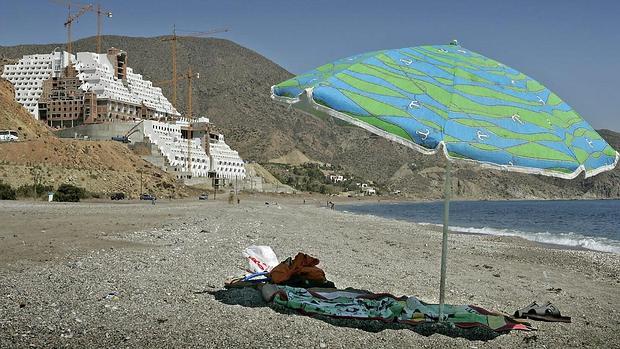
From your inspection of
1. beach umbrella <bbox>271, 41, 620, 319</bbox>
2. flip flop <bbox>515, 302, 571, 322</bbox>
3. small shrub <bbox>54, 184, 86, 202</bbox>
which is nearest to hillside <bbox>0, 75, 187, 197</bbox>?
small shrub <bbox>54, 184, 86, 202</bbox>

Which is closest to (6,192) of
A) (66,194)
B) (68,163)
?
Result: (66,194)

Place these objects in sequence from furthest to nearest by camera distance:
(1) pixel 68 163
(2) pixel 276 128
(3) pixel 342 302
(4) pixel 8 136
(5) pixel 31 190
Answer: (2) pixel 276 128
(1) pixel 68 163
(4) pixel 8 136
(5) pixel 31 190
(3) pixel 342 302

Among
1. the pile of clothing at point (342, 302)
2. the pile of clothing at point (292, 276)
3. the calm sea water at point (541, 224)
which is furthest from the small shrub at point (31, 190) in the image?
the pile of clothing at point (342, 302)

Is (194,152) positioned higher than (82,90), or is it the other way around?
(82,90)

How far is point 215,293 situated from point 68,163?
1830 inches

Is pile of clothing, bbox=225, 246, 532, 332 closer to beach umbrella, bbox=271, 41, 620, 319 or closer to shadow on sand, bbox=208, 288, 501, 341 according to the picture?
shadow on sand, bbox=208, 288, 501, 341

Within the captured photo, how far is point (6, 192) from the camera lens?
120ft

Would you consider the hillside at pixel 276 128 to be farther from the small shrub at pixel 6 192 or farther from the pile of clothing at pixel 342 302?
the pile of clothing at pixel 342 302

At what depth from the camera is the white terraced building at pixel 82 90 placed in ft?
242

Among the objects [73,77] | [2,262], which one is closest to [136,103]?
[73,77]

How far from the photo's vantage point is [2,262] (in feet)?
30.2

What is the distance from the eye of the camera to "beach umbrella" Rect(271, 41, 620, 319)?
4883 mm

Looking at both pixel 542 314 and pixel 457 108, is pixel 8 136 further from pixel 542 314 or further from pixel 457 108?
pixel 457 108

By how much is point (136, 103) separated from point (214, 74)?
9907 centimetres
